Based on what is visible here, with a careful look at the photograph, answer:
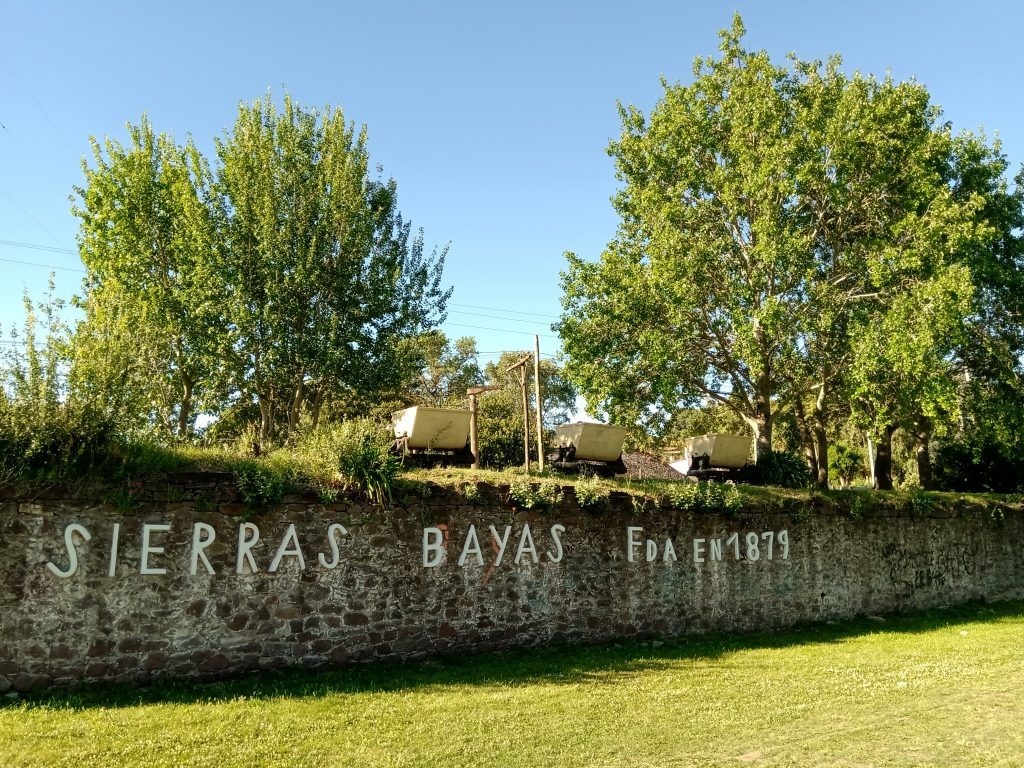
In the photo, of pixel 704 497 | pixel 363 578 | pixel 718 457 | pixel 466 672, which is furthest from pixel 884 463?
pixel 363 578

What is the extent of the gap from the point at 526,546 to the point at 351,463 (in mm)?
3079

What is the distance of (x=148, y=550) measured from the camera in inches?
335

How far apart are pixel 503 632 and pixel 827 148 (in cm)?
1310

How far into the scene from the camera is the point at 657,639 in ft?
39.5

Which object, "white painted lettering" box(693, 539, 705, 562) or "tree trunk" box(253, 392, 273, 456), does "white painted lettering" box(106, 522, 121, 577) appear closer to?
"white painted lettering" box(693, 539, 705, 562)

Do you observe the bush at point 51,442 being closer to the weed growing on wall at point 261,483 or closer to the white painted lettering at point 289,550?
the weed growing on wall at point 261,483

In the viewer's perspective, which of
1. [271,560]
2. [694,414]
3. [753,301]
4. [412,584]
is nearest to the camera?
[271,560]

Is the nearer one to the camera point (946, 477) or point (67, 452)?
point (67, 452)

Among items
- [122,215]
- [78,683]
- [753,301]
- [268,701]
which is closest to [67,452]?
[78,683]

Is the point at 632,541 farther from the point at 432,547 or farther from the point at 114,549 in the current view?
the point at 114,549

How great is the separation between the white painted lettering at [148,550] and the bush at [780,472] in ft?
39.0

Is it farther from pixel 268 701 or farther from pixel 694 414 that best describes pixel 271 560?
pixel 694 414

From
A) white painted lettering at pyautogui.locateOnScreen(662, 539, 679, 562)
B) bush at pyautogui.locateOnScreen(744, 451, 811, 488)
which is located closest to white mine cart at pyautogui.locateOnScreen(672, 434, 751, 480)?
bush at pyautogui.locateOnScreen(744, 451, 811, 488)

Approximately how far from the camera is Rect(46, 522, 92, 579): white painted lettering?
26.4ft
